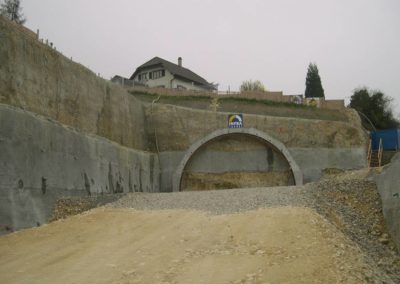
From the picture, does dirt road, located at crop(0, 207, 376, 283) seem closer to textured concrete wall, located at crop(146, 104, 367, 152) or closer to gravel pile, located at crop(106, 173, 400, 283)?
gravel pile, located at crop(106, 173, 400, 283)

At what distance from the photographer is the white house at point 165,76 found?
5638 centimetres

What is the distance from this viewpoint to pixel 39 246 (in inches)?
422

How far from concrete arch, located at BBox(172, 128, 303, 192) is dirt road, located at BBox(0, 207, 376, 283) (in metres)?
16.4

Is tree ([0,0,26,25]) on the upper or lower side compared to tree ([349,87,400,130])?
upper

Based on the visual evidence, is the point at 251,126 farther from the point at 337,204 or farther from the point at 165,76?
the point at 165,76

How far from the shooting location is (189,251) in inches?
364

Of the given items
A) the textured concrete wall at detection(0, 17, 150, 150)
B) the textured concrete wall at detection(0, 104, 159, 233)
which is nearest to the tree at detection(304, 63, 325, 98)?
the textured concrete wall at detection(0, 17, 150, 150)

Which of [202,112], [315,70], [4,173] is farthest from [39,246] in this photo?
[315,70]

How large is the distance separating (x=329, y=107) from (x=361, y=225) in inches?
1102

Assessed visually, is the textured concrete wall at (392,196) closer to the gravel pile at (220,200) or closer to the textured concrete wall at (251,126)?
the gravel pile at (220,200)

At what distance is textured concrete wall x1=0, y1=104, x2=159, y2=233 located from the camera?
13.3 meters

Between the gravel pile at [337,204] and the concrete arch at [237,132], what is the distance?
11512 mm

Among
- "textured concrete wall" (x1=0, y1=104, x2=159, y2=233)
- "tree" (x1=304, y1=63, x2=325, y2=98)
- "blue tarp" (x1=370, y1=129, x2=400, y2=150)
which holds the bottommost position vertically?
"textured concrete wall" (x1=0, y1=104, x2=159, y2=233)

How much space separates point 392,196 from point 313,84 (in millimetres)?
45581
